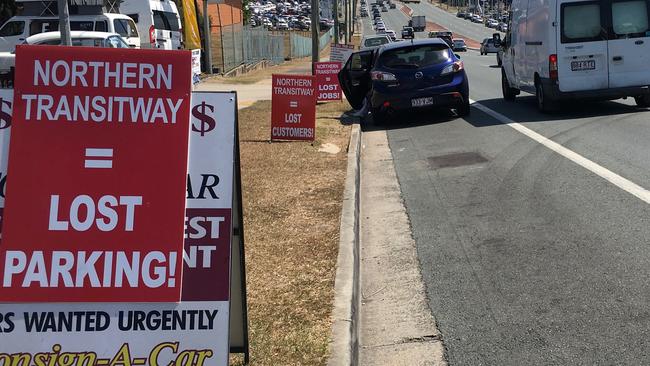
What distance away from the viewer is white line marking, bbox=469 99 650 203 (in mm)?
8118

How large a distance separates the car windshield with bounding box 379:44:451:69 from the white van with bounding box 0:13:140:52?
956 cm

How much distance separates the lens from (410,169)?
10711 mm

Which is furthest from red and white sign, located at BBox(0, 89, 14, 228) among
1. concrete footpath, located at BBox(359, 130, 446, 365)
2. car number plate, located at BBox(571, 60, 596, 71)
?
car number plate, located at BBox(571, 60, 596, 71)

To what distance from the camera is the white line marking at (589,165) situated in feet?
26.6

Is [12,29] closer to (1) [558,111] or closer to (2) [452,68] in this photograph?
(2) [452,68]

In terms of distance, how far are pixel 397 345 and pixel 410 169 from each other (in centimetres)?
605

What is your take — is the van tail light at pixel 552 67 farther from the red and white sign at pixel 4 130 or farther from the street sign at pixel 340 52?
the street sign at pixel 340 52

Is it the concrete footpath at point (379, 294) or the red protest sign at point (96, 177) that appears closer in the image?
the red protest sign at point (96, 177)

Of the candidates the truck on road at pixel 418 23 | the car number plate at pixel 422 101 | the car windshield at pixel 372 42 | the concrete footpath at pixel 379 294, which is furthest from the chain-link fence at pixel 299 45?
the concrete footpath at pixel 379 294

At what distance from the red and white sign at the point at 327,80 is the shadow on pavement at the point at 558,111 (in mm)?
4106

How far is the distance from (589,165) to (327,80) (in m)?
11.3

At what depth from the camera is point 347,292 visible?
5.14 m

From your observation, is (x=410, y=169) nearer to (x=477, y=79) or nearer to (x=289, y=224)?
(x=289, y=224)

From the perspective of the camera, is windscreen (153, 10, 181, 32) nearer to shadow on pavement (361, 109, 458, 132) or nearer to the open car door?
the open car door
